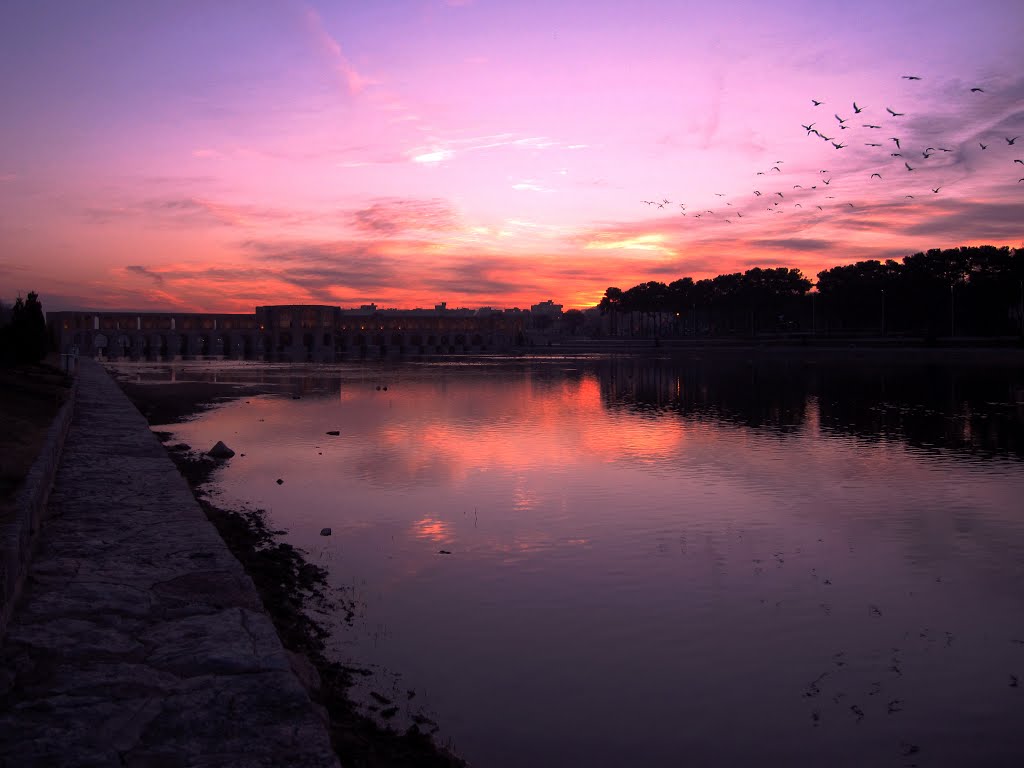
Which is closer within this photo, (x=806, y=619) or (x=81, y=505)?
(x=806, y=619)

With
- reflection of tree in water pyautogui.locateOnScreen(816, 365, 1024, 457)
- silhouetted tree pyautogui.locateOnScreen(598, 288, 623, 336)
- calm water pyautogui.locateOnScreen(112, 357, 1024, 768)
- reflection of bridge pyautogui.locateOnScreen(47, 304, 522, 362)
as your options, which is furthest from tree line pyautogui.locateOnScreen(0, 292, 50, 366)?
silhouetted tree pyautogui.locateOnScreen(598, 288, 623, 336)

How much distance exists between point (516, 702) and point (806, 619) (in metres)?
3.75

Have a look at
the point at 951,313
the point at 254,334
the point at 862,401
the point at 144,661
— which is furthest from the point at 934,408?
the point at 254,334

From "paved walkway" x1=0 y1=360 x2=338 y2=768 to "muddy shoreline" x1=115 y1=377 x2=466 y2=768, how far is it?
67 centimetres

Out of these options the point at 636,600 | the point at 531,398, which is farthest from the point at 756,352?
the point at 636,600

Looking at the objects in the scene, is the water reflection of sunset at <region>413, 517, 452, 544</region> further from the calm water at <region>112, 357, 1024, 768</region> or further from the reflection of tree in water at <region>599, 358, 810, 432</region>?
the reflection of tree in water at <region>599, 358, 810, 432</region>

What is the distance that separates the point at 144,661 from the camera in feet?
18.9

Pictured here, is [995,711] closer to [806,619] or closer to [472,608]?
[806,619]

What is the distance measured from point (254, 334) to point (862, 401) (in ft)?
497

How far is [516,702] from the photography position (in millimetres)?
6988

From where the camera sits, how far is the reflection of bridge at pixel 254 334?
156 m

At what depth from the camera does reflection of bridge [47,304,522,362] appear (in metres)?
156

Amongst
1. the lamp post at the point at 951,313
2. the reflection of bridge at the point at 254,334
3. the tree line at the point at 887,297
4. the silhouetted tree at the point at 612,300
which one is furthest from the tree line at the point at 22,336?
the silhouetted tree at the point at 612,300

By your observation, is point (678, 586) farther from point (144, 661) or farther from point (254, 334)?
point (254, 334)
